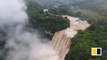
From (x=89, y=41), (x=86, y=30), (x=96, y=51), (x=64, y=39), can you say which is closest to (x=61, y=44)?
(x=64, y=39)

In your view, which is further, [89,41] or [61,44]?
[61,44]

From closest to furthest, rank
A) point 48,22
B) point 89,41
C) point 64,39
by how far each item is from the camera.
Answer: point 89,41, point 64,39, point 48,22

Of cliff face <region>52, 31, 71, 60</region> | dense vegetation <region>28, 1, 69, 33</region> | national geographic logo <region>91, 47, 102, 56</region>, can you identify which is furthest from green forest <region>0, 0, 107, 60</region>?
cliff face <region>52, 31, 71, 60</region>

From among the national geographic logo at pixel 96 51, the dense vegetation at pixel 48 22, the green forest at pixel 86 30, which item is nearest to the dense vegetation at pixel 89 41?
the green forest at pixel 86 30

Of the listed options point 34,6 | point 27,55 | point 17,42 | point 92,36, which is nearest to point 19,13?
point 34,6

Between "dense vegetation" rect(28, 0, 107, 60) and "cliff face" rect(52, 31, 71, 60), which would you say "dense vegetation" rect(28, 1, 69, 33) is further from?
"dense vegetation" rect(28, 0, 107, 60)

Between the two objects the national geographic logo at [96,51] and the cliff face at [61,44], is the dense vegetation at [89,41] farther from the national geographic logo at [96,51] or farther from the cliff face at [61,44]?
the cliff face at [61,44]

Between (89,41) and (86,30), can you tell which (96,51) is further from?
(86,30)

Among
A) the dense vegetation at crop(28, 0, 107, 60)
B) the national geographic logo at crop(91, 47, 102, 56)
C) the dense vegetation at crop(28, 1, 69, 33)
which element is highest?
the dense vegetation at crop(28, 1, 69, 33)
